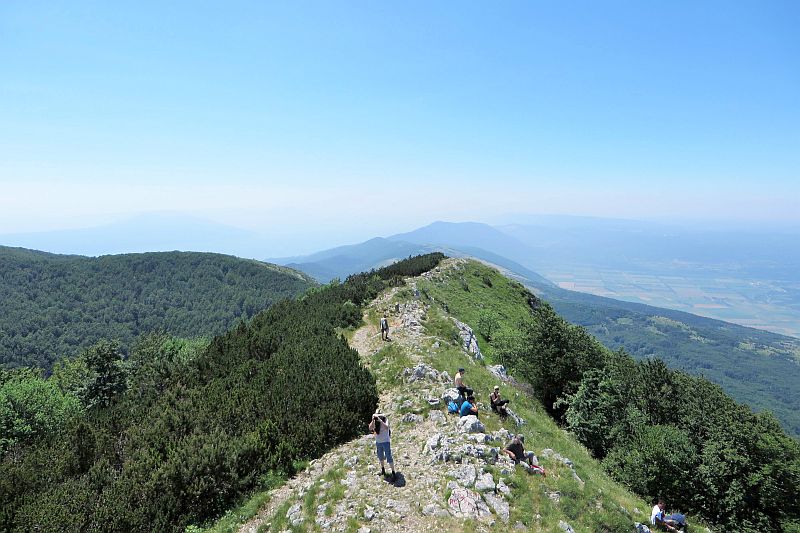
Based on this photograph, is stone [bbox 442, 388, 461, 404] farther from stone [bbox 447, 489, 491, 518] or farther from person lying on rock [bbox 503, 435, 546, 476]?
stone [bbox 447, 489, 491, 518]

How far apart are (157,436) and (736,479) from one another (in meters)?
28.6

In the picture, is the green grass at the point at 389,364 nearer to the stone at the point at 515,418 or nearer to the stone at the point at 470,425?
the stone at the point at 470,425

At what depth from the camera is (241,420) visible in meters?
16.8

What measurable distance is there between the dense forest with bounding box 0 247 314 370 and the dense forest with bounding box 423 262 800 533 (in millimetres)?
129795


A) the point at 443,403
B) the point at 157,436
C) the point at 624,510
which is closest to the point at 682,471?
the point at 624,510

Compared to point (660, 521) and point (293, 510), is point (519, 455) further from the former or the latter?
point (293, 510)

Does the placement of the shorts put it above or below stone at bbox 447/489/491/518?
above

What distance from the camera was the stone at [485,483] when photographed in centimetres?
1195

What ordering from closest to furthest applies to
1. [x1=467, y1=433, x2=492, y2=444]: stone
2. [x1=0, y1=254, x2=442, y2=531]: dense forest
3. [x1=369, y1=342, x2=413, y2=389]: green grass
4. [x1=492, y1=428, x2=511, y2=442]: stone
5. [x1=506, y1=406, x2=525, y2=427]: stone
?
1. [x1=0, y1=254, x2=442, y2=531]: dense forest
2. [x1=467, y1=433, x2=492, y2=444]: stone
3. [x1=492, y1=428, x2=511, y2=442]: stone
4. [x1=506, y1=406, x2=525, y2=427]: stone
5. [x1=369, y1=342, x2=413, y2=389]: green grass

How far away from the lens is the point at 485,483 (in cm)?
1209

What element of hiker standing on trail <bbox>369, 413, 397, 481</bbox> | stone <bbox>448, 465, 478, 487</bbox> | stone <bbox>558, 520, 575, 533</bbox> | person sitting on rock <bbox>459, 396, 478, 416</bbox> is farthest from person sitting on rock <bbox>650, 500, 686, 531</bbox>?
hiker standing on trail <bbox>369, 413, 397, 481</bbox>

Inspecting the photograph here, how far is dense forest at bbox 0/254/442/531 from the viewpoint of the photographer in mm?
12758

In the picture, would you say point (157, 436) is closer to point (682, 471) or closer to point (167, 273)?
point (682, 471)

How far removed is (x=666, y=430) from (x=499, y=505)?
1551 centimetres
